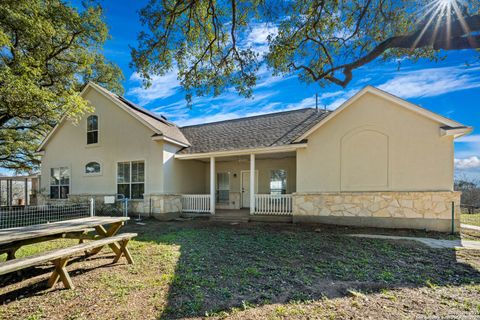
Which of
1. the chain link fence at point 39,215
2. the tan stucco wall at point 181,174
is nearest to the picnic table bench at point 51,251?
the chain link fence at point 39,215

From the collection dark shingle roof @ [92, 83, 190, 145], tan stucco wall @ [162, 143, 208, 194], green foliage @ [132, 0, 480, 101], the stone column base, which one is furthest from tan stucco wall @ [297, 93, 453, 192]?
dark shingle roof @ [92, 83, 190, 145]

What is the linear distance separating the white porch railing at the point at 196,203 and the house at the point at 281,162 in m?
0.05

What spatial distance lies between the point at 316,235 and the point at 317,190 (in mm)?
2560

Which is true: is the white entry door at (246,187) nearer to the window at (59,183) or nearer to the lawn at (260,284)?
the lawn at (260,284)

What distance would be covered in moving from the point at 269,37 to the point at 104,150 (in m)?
10.3

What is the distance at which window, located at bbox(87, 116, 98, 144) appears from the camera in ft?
43.3

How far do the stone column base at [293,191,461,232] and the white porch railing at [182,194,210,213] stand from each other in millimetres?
4360

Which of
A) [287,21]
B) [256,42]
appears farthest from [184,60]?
[287,21]

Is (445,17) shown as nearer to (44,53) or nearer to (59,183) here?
(44,53)

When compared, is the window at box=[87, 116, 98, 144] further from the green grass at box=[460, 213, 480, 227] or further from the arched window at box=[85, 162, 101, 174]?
the green grass at box=[460, 213, 480, 227]

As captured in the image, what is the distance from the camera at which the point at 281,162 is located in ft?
44.6

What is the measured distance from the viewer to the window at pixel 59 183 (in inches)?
543

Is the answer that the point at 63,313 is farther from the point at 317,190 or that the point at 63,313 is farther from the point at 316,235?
the point at 317,190

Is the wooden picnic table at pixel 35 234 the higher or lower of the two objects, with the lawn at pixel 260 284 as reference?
higher
